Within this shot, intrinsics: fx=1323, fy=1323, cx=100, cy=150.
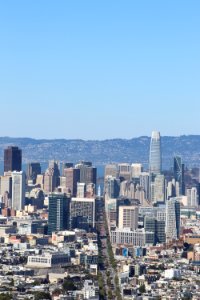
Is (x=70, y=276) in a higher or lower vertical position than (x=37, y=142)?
lower

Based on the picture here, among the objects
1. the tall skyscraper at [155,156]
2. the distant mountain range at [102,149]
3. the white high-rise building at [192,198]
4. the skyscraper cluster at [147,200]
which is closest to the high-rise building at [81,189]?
the skyscraper cluster at [147,200]

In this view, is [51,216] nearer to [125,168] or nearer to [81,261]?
[81,261]

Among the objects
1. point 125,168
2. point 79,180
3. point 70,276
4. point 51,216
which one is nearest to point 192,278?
point 70,276

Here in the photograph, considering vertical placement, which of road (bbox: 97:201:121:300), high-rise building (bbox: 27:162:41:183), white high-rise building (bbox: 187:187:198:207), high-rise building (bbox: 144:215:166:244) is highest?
high-rise building (bbox: 27:162:41:183)

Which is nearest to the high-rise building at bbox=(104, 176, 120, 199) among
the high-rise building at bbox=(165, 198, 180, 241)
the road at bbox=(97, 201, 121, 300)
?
the road at bbox=(97, 201, 121, 300)

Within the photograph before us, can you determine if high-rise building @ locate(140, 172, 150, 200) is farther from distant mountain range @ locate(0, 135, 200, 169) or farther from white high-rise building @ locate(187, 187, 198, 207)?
distant mountain range @ locate(0, 135, 200, 169)

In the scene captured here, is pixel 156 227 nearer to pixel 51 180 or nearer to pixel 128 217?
pixel 128 217
